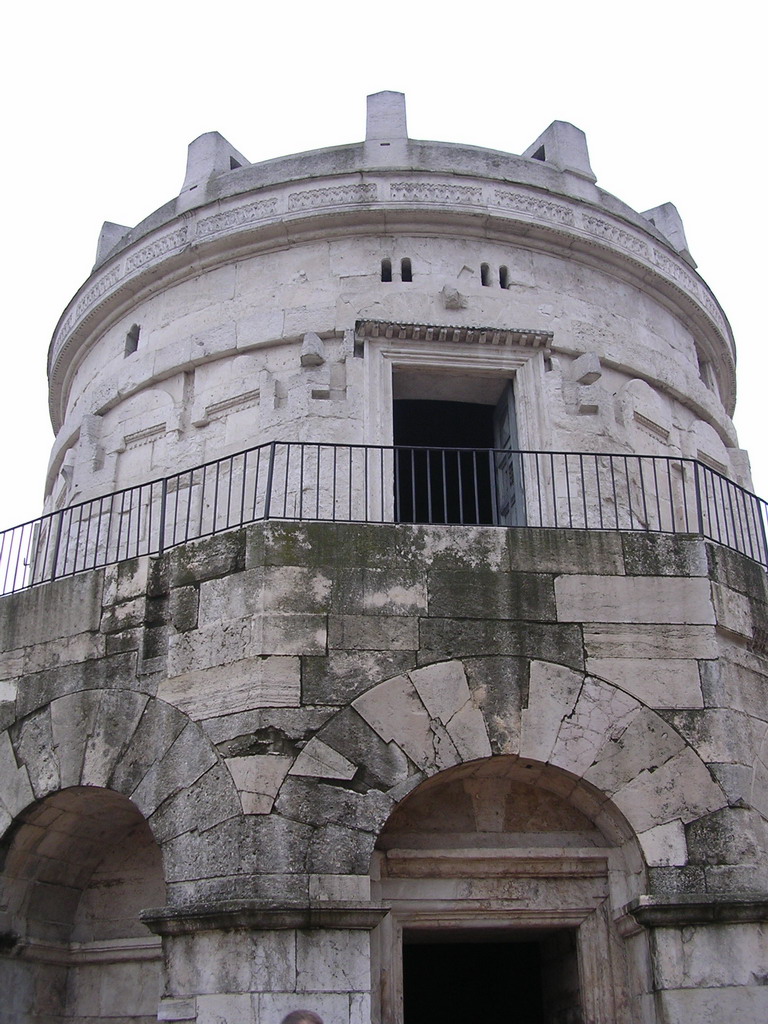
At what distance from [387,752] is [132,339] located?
6.66 m

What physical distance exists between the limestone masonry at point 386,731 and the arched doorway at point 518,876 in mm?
23

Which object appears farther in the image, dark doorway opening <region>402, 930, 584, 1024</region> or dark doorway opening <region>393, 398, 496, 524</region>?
dark doorway opening <region>393, 398, 496, 524</region>

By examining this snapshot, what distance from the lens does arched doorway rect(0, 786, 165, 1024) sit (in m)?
7.68

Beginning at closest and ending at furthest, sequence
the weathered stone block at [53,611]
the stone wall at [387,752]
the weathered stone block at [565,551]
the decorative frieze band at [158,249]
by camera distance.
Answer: the stone wall at [387,752] < the weathered stone block at [565,551] < the weathered stone block at [53,611] < the decorative frieze band at [158,249]

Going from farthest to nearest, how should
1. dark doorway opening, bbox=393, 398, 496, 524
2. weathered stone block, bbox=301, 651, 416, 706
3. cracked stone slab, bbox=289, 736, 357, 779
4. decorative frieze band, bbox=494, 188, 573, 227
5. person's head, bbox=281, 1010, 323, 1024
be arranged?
1. dark doorway opening, bbox=393, 398, 496, 524
2. decorative frieze band, bbox=494, 188, 573, 227
3. weathered stone block, bbox=301, 651, 416, 706
4. cracked stone slab, bbox=289, 736, 357, 779
5. person's head, bbox=281, 1010, 323, 1024

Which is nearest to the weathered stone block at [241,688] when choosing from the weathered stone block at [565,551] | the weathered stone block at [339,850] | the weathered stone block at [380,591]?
the weathered stone block at [380,591]

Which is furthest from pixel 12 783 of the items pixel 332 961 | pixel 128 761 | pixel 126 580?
pixel 332 961

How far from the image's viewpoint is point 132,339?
1157 centimetres

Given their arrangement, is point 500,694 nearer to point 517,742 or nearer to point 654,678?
point 517,742

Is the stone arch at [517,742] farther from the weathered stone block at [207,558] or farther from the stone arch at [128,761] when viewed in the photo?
the weathered stone block at [207,558]

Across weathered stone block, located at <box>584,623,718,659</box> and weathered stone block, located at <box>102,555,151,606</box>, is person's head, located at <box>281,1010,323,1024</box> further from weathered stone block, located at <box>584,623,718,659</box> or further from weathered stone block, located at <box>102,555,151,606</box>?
weathered stone block, located at <box>102,555,151,606</box>

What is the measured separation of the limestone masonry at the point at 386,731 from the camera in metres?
6.47

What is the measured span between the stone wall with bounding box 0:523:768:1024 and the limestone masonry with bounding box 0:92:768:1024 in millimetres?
21

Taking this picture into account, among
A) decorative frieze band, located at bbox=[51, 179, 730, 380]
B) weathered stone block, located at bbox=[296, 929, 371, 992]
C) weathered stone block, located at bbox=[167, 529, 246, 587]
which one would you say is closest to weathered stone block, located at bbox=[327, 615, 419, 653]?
weathered stone block, located at bbox=[167, 529, 246, 587]
